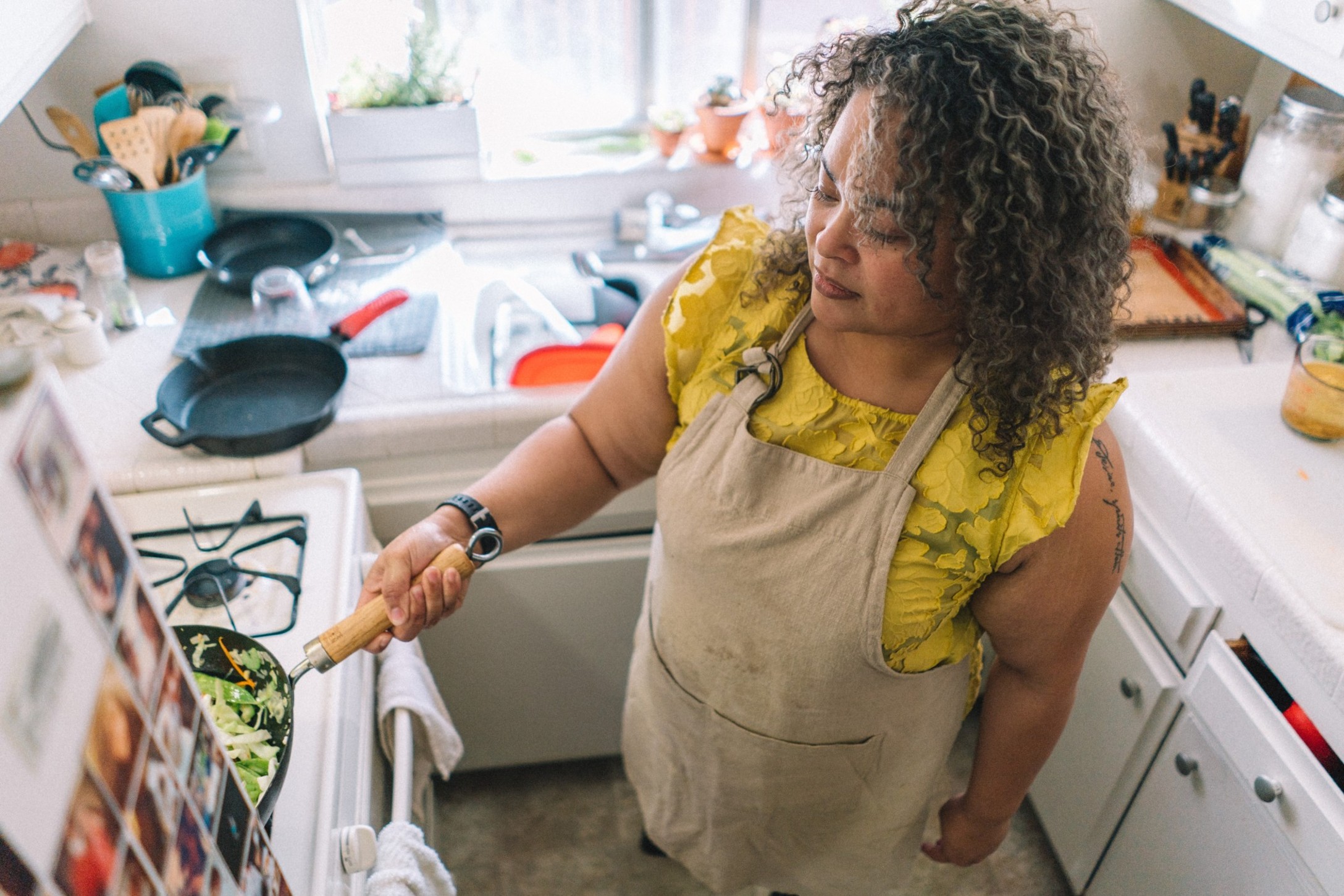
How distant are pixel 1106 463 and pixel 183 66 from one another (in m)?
1.55

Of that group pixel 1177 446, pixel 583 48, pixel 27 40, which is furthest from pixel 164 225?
pixel 1177 446

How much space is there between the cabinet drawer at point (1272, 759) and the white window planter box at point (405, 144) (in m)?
1.41

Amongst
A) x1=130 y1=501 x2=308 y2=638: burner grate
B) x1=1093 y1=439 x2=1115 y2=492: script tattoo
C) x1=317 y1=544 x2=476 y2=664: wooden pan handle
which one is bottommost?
x1=130 y1=501 x2=308 y2=638: burner grate

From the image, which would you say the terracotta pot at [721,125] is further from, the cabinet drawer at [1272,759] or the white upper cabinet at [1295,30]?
the cabinet drawer at [1272,759]

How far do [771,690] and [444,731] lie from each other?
0.42 m

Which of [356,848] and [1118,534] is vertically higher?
[1118,534]

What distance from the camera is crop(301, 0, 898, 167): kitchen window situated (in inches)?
69.7

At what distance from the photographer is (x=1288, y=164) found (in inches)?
61.9

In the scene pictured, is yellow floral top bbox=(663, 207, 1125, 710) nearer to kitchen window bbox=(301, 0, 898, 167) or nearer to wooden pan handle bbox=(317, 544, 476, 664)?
wooden pan handle bbox=(317, 544, 476, 664)

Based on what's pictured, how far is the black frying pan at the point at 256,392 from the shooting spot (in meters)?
1.26

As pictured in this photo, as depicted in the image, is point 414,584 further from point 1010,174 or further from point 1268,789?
point 1268,789

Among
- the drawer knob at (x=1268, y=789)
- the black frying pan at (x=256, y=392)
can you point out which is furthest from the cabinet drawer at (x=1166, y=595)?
the black frying pan at (x=256, y=392)

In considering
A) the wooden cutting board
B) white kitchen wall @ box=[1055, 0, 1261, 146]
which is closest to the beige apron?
the wooden cutting board

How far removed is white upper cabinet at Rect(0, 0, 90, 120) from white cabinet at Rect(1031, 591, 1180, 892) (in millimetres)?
1506
